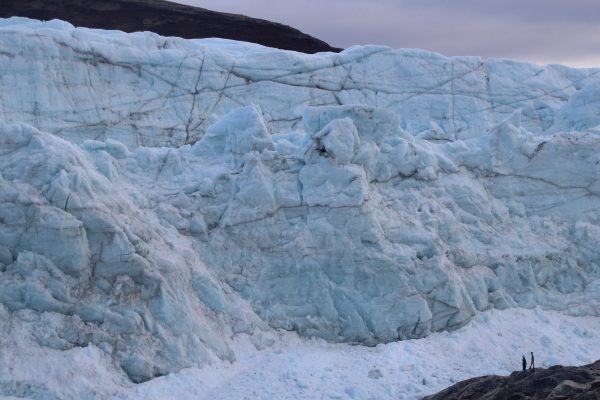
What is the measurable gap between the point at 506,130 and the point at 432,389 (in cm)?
440

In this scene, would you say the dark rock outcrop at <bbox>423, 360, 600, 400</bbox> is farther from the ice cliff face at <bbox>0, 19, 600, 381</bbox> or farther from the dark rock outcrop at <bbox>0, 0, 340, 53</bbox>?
the dark rock outcrop at <bbox>0, 0, 340, 53</bbox>

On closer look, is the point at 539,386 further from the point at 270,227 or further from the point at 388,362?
the point at 270,227

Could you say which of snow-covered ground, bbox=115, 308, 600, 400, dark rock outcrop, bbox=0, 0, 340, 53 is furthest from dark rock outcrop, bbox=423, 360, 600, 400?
dark rock outcrop, bbox=0, 0, 340, 53

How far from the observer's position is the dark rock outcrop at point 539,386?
6.97m

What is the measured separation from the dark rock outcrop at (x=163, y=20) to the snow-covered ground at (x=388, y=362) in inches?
657

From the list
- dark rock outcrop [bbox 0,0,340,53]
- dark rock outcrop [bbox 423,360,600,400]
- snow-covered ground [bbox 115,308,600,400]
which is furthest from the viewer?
dark rock outcrop [bbox 0,0,340,53]

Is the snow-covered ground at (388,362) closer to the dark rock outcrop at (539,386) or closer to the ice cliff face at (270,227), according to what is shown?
the ice cliff face at (270,227)

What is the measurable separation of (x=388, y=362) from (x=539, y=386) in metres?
2.20

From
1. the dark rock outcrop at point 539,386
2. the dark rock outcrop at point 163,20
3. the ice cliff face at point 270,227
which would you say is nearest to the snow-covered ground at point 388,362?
the ice cliff face at point 270,227

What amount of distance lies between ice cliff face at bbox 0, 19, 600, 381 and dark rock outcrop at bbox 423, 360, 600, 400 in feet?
6.29

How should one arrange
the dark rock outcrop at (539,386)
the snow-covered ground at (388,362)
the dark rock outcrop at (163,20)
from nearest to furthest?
the dark rock outcrop at (539,386)
the snow-covered ground at (388,362)
the dark rock outcrop at (163,20)

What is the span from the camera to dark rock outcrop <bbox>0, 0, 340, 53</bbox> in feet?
83.9

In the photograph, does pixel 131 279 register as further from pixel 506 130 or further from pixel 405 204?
pixel 506 130

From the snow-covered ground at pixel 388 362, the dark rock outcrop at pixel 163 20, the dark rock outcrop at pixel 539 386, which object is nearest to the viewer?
the dark rock outcrop at pixel 539 386
